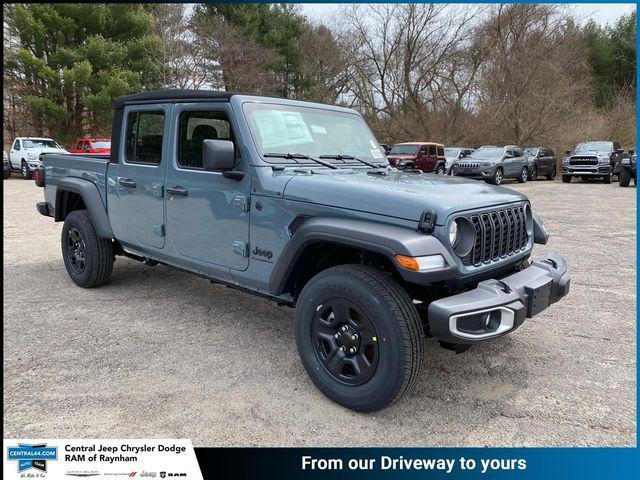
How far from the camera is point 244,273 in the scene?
3592 millimetres

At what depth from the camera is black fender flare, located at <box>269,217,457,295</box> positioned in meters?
2.61

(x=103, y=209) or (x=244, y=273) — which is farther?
(x=103, y=209)

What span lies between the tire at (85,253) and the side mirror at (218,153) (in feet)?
7.75

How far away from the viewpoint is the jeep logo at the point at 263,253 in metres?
3.39

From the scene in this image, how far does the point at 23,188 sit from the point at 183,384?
17.1 meters

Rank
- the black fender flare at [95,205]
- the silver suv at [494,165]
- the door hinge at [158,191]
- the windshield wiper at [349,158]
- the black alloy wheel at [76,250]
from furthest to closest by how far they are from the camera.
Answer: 1. the silver suv at [494,165]
2. the black alloy wheel at [76,250]
3. the black fender flare at [95,205]
4. the door hinge at [158,191]
5. the windshield wiper at [349,158]

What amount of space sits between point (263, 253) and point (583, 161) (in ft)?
70.9

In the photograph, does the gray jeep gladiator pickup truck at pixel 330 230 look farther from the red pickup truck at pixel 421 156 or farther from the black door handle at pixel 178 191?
the red pickup truck at pixel 421 156

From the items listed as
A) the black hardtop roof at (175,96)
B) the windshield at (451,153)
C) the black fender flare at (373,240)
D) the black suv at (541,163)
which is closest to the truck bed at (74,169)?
the black hardtop roof at (175,96)

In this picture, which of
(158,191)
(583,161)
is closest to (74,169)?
(158,191)

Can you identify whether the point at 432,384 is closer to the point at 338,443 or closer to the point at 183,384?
the point at 338,443

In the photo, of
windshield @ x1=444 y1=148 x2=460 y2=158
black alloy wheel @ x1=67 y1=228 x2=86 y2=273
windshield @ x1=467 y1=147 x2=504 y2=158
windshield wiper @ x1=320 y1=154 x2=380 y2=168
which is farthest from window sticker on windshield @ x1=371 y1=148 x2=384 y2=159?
windshield @ x1=444 y1=148 x2=460 y2=158

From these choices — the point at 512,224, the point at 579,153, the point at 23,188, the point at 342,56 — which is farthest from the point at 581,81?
the point at 512,224

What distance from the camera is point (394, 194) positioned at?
288cm
